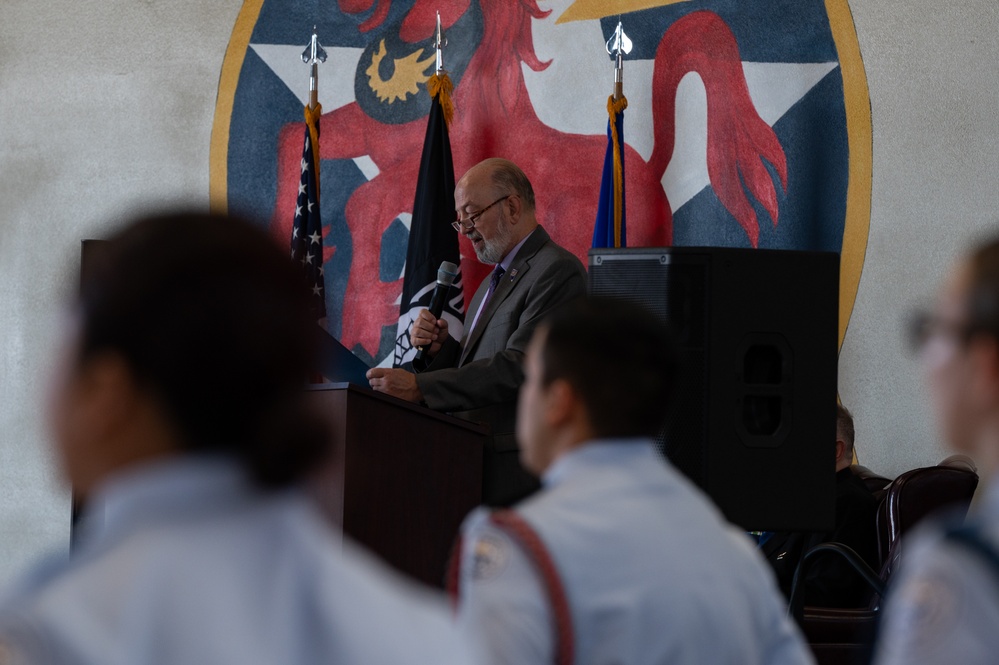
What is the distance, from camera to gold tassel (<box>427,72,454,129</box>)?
596 cm

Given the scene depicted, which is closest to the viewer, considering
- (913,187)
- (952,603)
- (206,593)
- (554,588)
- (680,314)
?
(206,593)

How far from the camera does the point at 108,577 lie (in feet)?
2.69

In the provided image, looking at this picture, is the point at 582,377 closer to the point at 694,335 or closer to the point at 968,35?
the point at 694,335

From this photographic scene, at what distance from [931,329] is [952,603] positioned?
332mm

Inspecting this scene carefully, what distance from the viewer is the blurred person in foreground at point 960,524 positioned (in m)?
1.06

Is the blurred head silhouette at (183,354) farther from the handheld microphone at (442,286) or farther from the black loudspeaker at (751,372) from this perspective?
the handheld microphone at (442,286)

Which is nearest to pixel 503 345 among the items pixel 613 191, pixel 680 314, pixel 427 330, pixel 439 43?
pixel 427 330

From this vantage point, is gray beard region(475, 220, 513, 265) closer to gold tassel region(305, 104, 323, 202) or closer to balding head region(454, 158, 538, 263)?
balding head region(454, 158, 538, 263)

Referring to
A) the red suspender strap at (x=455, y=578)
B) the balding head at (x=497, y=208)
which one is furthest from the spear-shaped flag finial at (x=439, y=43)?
the red suspender strap at (x=455, y=578)

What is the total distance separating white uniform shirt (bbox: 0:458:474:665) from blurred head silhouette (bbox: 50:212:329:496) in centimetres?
2

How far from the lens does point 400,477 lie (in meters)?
3.65

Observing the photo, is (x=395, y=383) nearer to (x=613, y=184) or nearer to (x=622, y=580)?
(x=613, y=184)

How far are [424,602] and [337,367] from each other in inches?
137

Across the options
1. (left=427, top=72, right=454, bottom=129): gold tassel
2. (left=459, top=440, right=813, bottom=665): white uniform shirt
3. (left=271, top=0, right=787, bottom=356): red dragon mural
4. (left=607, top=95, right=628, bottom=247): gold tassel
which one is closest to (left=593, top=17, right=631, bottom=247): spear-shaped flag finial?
(left=607, top=95, right=628, bottom=247): gold tassel
